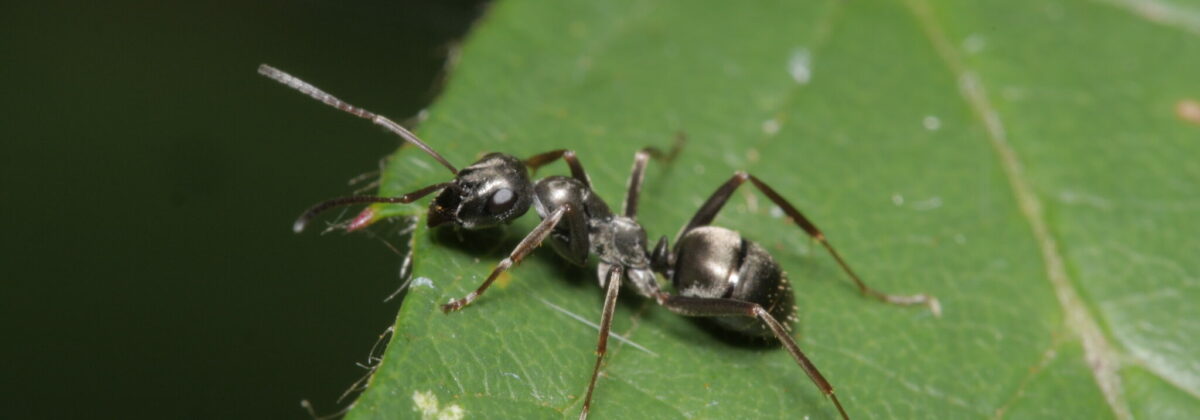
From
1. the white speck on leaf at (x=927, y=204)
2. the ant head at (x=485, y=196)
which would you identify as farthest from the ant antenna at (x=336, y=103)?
the white speck on leaf at (x=927, y=204)

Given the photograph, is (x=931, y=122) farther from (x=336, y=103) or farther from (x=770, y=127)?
(x=336, y=103)

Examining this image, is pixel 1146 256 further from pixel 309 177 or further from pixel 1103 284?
pixel 309 177

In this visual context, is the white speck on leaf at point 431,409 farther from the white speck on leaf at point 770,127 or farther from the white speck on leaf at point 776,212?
the white speck on leaf at point 770,127

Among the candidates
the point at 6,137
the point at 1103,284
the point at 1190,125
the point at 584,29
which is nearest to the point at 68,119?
the point at 6,137

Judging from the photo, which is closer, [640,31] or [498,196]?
[498,196]

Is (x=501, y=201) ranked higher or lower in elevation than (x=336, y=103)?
lower

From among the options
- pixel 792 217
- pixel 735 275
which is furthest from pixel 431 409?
pixel 792 217

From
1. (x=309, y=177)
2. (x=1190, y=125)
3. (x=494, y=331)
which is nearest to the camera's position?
(x=494, y=331)
